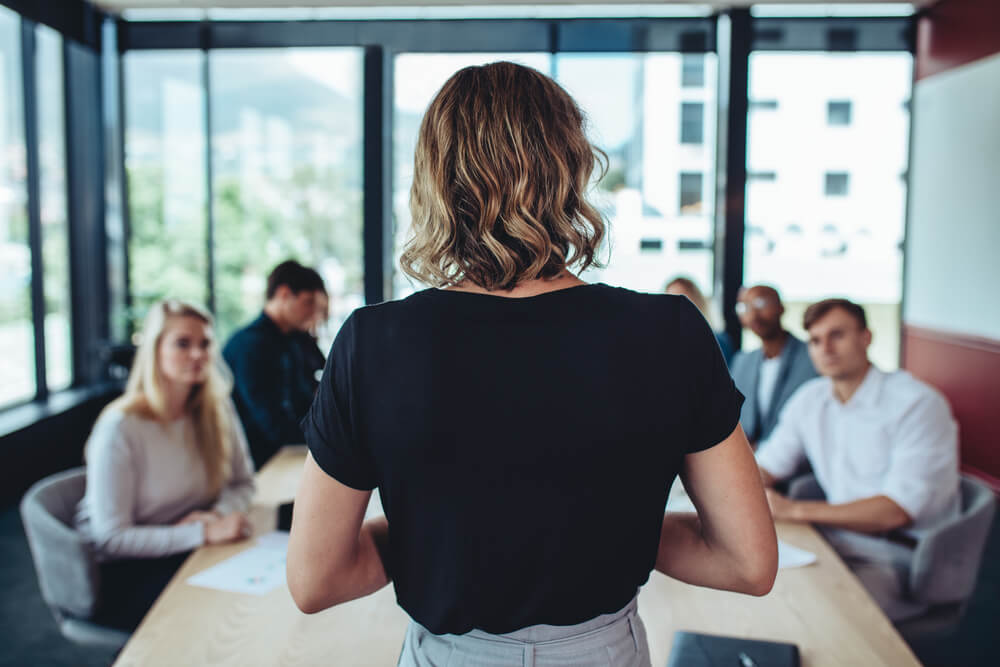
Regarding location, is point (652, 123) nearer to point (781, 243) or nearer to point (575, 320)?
point (781, 243)

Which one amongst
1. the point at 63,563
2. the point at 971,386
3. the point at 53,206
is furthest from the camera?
the point at 53,206

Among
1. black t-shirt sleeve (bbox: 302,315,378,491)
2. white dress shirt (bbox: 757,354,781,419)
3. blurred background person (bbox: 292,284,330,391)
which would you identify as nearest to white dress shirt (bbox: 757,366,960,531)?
white dress shirt (bbox: 757,354,781,419)

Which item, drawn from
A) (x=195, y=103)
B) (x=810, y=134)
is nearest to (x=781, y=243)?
(x=810, y=134)

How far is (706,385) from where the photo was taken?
92 centimetres

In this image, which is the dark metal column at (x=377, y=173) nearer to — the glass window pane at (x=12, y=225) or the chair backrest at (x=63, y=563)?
the glass window pane at (x=12, y=225)

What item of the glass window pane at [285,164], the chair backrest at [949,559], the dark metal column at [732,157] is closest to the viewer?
the chair backrest at [949,559]

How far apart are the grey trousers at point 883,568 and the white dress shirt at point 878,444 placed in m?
0.13

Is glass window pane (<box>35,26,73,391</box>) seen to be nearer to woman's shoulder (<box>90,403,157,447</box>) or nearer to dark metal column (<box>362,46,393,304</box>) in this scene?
dark metal column (<box>362,46,393,304</box>)

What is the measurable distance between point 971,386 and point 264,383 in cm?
479

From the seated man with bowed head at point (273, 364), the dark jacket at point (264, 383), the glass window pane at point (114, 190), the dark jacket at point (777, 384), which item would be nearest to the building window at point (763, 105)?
the dark jacket at point (777, 384)

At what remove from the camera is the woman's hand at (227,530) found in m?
2.11

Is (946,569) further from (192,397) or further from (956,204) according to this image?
(956,204)

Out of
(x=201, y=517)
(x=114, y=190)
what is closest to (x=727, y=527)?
(x=201, y=517)

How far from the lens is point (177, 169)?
6297 millimetres
